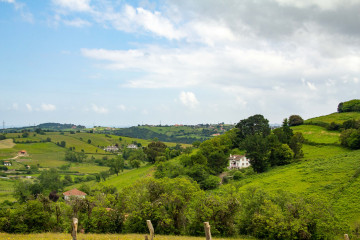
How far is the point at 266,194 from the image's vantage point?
36219 millimetres

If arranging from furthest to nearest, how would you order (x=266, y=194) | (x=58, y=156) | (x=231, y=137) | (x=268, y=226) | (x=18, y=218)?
(x=58, y=156), (x=231, y=137), (x=266, y=194), (x=18, y=218), (x=268, y=226)

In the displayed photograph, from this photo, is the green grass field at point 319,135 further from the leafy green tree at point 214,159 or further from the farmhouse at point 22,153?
the farmhouse at point 22,153

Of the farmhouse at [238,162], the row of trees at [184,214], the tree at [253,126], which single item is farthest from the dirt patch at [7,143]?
the row of trees at [184,214]

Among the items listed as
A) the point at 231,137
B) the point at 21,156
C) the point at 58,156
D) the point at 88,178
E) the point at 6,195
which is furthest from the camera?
the point at 58,156

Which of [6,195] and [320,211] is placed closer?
[320,211]

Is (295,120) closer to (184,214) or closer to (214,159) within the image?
(214,159)

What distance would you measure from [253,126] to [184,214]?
71227 millimetres

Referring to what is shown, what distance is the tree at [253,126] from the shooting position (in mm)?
98037

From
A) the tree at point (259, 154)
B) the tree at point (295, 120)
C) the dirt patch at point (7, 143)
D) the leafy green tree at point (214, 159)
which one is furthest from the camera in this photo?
the dirt patch at point (7, 143)

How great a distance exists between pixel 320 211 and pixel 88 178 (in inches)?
4520

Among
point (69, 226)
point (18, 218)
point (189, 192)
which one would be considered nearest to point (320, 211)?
point (189, 192)

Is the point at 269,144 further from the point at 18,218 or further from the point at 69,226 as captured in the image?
the point at 18,218

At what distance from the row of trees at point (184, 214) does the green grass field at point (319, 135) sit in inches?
2281

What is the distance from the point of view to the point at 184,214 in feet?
115
